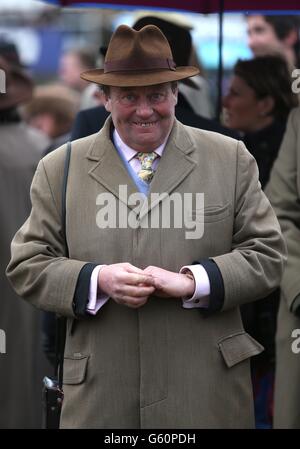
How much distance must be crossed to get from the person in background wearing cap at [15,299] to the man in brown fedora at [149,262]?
1580 mm

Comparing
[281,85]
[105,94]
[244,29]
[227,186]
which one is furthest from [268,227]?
[244,29]

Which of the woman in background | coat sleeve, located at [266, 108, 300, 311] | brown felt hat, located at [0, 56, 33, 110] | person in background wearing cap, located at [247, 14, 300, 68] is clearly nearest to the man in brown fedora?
coat sleeve, located at [266, 108, 300, 311]

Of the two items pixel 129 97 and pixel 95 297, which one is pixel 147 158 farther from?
pixel 95 297

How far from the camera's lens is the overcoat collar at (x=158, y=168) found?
3.61 metres

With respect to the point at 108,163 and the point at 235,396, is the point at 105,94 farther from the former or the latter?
the point at 235,396

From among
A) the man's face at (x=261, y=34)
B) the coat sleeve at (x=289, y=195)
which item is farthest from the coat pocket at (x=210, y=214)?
the man's face at (x=261, y=34)

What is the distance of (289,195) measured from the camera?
182 inches

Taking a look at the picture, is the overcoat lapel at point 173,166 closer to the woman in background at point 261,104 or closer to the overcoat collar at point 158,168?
the overcoat collar at point 158,168

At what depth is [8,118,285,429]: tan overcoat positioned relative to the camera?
3.57m

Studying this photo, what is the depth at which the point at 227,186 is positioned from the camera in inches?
144

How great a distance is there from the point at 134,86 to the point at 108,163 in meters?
0.28

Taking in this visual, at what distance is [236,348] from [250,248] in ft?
1.11

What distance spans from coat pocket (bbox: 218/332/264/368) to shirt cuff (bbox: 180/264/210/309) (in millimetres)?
172

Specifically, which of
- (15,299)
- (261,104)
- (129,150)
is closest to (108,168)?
(129,150)
